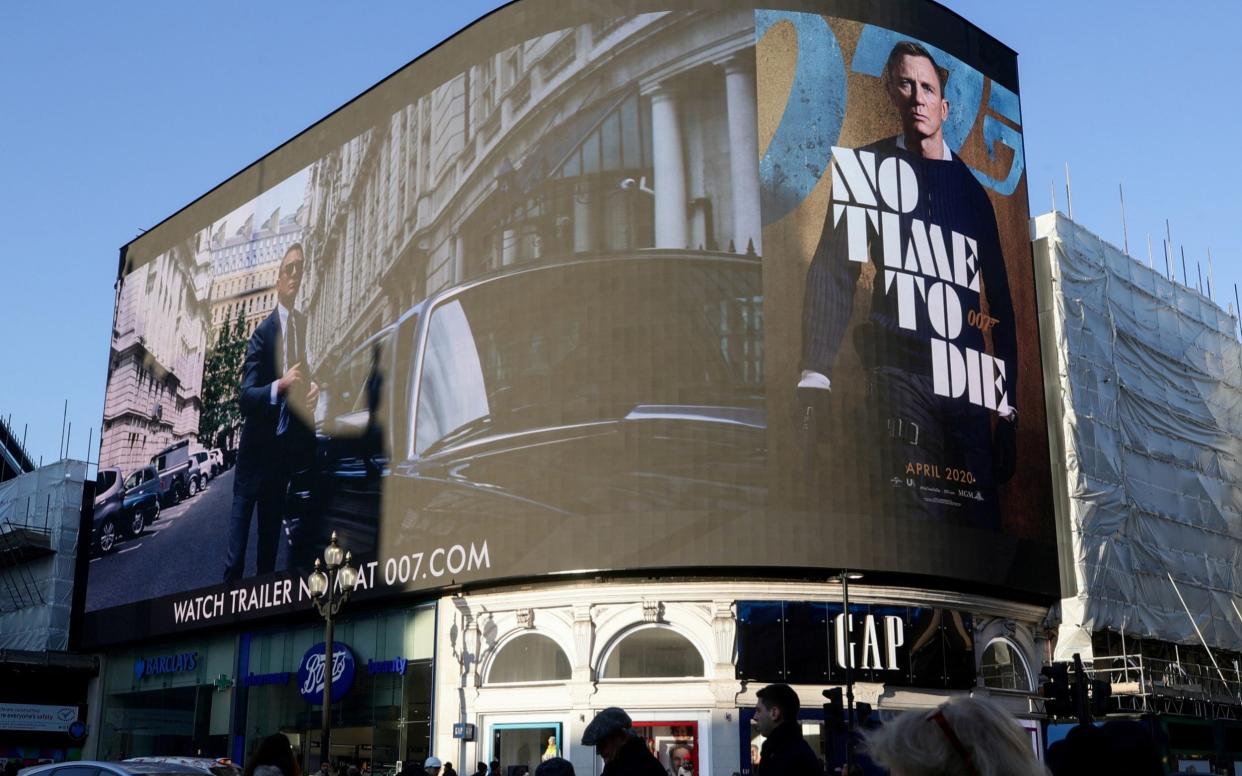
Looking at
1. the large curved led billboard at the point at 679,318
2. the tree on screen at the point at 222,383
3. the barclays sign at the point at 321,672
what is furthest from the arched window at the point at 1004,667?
the tree on screen at the point at 222,383

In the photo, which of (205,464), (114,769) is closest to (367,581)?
(205,464)

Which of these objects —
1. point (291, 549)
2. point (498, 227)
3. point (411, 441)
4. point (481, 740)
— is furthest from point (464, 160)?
point (481, 740)

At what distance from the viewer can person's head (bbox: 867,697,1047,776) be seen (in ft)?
11.7

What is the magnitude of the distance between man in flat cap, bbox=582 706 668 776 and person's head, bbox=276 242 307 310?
42.7m

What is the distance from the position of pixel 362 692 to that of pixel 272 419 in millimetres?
10930

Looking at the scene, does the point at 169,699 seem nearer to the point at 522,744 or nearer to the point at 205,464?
the point at 205,464

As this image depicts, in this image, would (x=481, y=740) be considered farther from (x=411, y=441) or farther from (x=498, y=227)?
(x=498, y=227)

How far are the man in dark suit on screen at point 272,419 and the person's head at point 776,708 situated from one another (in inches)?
1553

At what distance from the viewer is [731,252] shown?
38.5 metres

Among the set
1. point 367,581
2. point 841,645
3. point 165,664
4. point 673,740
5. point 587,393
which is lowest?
point 673,740

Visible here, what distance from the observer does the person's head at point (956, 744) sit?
3570mm

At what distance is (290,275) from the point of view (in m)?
49.4

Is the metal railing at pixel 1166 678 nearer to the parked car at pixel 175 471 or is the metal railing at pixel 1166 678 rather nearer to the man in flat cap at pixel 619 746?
the parked car at pixel 175 471

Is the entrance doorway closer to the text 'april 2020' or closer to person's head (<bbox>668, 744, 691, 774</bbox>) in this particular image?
the text 'april 2020'
